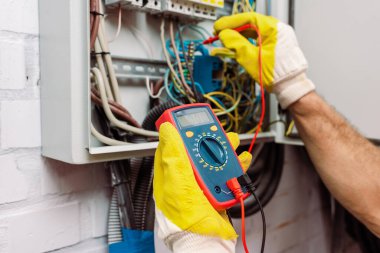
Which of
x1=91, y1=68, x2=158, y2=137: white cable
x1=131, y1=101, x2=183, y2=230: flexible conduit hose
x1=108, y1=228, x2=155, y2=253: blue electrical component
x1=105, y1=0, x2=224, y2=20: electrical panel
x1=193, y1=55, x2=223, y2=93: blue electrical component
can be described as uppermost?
x1=105, y1=0, x2=224, y2=20: electrical panel

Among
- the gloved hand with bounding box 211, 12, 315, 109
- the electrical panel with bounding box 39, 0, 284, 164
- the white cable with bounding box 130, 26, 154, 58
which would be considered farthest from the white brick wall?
the gloved hand with bounding box 211, 12, 315, 109

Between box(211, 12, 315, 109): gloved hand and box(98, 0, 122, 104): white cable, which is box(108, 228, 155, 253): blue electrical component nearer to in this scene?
box(98, 0, 122, 104): white cable

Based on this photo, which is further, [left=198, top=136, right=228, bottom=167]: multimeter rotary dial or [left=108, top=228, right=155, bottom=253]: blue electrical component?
[left=108, top=228, right=155, bottom=253]: blue electrical component

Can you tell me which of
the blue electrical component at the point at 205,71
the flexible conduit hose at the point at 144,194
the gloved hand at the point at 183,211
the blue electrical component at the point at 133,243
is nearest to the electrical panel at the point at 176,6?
the blue electrical component at the point at 205,71

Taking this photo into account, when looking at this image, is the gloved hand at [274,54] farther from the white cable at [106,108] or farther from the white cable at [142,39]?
the white cable at [106,108]

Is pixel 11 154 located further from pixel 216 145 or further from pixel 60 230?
pixel 216 145

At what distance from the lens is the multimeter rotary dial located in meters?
0.57

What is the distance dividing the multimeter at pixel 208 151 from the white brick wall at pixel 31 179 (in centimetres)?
30

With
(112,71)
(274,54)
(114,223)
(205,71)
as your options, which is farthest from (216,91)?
(114,223)

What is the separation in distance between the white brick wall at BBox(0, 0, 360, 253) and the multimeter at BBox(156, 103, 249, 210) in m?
0.30

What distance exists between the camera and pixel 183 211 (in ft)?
1.72

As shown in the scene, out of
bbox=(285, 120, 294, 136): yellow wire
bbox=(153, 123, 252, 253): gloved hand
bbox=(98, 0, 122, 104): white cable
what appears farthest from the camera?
bbox=(285, 120, 294, 136): yellow wire

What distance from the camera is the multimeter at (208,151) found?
0.54m

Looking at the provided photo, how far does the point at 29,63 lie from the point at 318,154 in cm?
78
